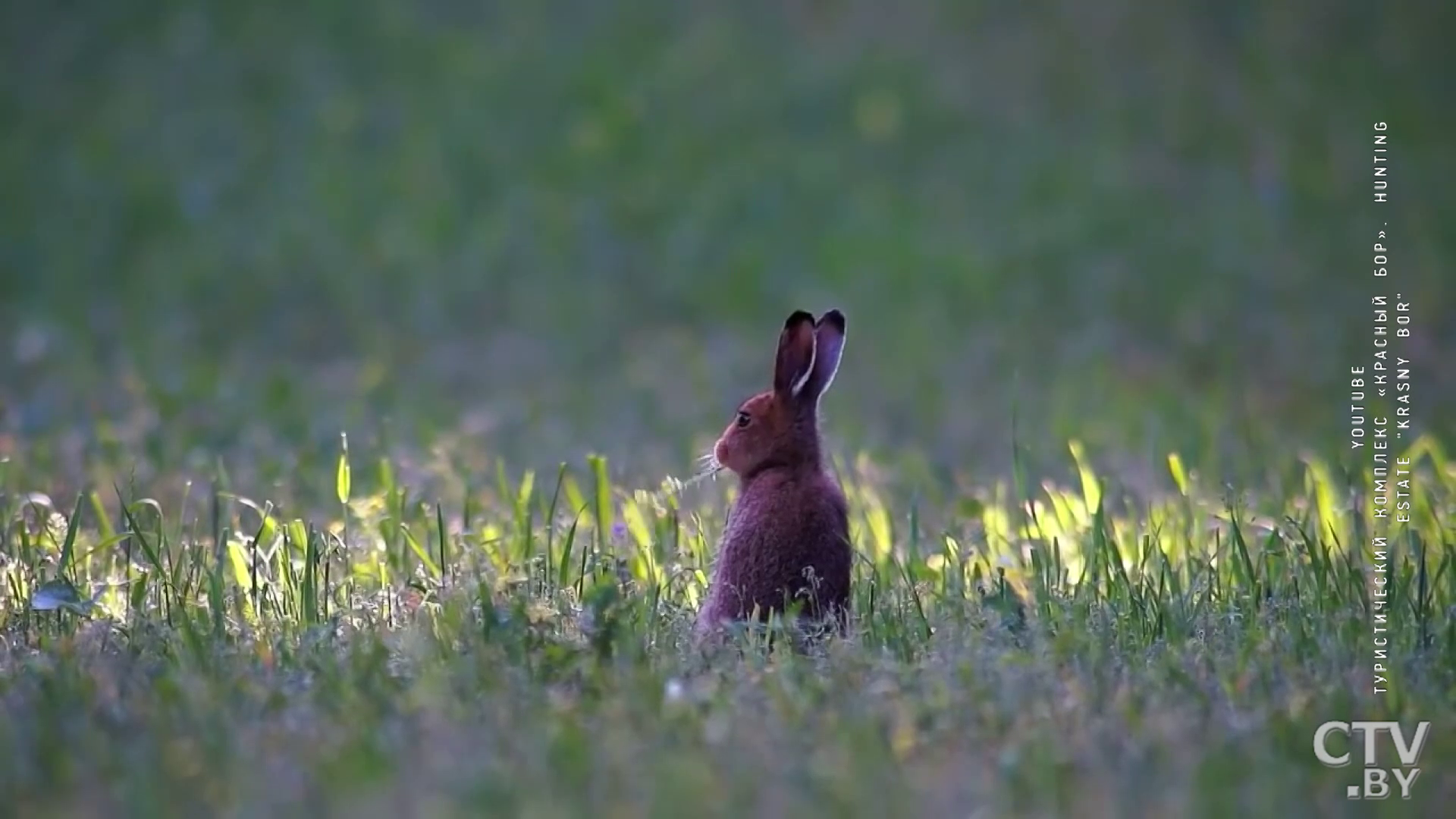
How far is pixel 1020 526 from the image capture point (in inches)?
277

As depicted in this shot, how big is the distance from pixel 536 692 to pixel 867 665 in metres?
0.92

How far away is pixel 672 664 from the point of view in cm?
501

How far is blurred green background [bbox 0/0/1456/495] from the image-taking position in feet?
38.0

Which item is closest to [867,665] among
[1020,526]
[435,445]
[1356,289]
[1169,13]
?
[1020,526]

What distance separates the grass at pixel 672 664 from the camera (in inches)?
156

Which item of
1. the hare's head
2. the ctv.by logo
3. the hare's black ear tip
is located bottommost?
the ctv.by logo

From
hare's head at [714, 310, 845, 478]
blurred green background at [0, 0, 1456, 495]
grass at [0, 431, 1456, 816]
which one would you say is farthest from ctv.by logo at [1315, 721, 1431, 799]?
blurred green background at [0, 0, 1456, 495]

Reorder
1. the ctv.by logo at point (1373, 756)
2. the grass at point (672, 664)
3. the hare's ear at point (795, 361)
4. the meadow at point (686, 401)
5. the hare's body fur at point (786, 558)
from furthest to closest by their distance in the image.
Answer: the hare's ear at point (795, 361)
the hare's body fur at point (786, 558)
the meadow at point (686, 401)
the ctv.by logo at point (1373, 756)
the grass at point (672, 664)

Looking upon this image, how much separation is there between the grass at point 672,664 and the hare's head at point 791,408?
1.31 ft

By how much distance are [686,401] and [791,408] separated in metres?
5.30

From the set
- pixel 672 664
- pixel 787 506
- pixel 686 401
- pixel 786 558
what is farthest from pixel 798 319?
pixel 686 401

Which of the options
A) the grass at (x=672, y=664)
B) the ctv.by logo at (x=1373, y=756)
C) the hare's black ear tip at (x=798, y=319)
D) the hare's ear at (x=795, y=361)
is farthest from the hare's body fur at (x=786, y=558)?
the ctv.by logo at (x=1373, y=756)

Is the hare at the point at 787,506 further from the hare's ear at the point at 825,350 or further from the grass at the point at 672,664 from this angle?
the grass at the point at 672,664

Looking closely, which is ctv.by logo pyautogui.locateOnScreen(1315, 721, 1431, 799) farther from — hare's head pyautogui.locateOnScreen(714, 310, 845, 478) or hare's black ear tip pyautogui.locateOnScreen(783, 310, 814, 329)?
hare's black ear tip pyautogui.locateOnScreen(783, 310, 814, 329)
